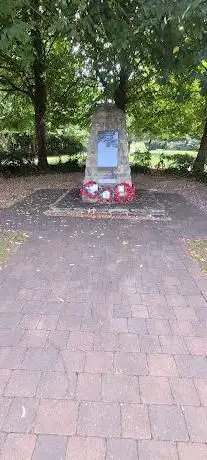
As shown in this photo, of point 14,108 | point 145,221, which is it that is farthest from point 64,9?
point 14,108

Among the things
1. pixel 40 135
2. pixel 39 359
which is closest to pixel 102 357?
pixel 39 359

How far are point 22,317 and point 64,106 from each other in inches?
434

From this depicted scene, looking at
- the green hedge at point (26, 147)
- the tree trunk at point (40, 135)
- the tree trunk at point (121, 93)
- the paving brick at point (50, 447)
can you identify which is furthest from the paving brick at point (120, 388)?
the green hedge at point (26, 147)

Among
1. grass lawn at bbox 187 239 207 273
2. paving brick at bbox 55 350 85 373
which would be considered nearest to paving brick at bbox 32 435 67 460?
paving brick at bbox 55 350 85 373

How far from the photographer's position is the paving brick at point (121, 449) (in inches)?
81.1

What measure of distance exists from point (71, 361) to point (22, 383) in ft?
1.36

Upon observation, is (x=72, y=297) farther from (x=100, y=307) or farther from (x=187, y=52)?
(x=187, y=52)

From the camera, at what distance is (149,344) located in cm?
314

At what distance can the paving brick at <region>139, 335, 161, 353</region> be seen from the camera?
306 cm

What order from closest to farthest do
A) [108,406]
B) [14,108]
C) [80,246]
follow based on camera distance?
1. [108,406]
2. [80,246]
3. [14,108]

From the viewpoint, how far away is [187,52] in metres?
6.46

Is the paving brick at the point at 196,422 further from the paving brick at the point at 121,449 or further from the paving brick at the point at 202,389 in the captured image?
the paving brick at the point at 121,449

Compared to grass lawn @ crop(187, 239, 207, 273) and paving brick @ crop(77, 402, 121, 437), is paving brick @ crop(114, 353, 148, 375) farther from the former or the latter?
grass lawn @ crop(187, 239, 207, 273)

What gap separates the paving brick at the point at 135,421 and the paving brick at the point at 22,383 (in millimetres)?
636
